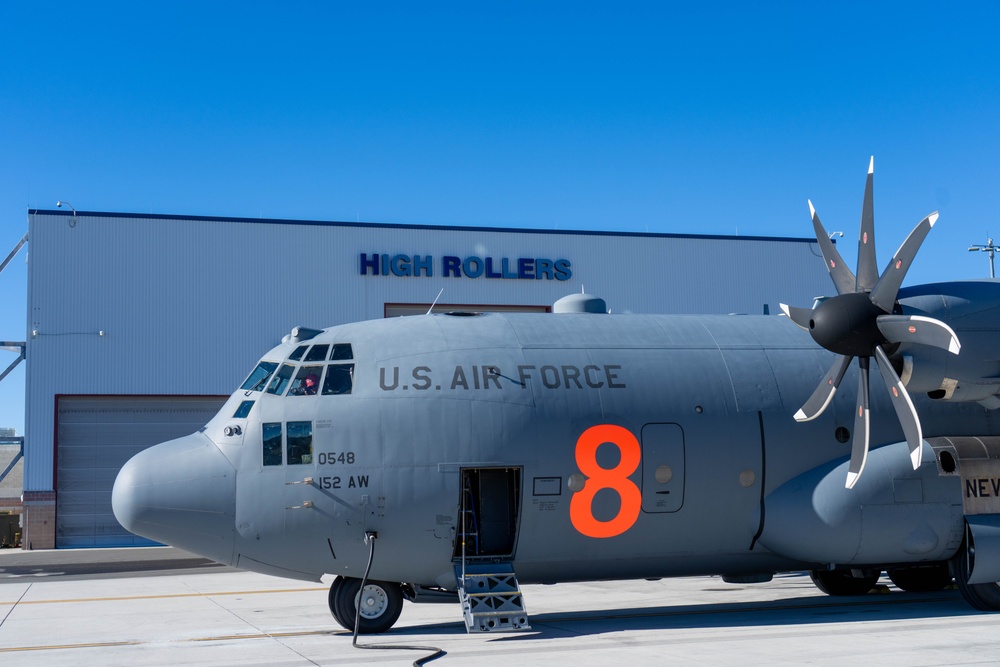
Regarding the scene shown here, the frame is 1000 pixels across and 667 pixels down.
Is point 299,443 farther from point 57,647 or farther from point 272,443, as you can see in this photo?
point 57,647

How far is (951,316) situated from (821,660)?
620 centimetres

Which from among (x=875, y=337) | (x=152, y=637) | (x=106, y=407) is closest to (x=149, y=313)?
(x=106, y=407)

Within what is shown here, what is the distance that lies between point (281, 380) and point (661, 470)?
6306 millimetres

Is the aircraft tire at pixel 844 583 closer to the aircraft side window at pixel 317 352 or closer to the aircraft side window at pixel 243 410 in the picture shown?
the aircraft side window at pixel 317 352

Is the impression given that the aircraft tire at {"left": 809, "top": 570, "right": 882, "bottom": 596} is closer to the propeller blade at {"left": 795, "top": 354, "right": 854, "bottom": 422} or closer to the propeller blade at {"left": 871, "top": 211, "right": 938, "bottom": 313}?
the propeller blade at {"left": 795, "top": 354, "right": 854, "bottom": 422}

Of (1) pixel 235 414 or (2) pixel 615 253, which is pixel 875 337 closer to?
(1) pixel 235 414

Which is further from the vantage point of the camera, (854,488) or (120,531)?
(120,531)

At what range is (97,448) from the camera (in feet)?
135

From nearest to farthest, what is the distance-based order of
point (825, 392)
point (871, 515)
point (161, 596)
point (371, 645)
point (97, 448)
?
point (371, 645), point (825, 392), point (871, 515), point (161, 596), point (97, 448)

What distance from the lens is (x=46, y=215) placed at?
1630 inches

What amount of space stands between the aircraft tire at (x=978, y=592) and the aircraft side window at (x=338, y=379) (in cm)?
1055

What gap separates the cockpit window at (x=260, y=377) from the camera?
16.3m

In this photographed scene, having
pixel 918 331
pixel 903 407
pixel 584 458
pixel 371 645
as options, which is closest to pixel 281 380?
pixel 371 645

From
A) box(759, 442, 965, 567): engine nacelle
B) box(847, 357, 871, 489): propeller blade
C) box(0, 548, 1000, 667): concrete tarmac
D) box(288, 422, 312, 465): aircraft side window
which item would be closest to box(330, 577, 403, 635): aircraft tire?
box(0, 548, 1000, 667): concrete tarmac
